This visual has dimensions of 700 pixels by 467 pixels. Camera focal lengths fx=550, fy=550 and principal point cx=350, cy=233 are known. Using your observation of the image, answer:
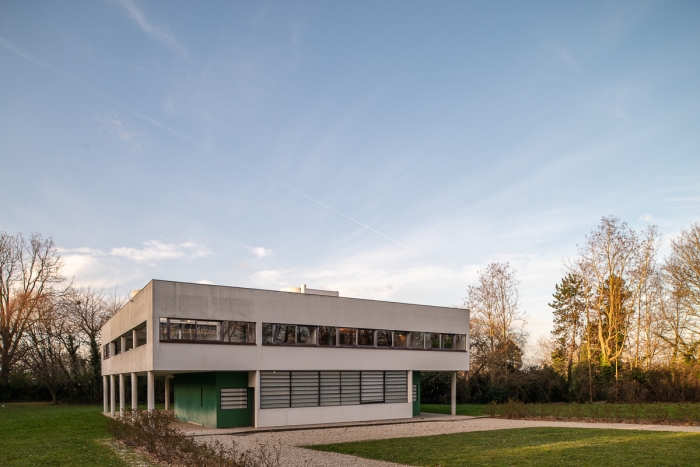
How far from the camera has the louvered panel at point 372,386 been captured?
2475cm

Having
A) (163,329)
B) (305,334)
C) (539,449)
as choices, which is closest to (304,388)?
(305,334)

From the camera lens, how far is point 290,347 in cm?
2239

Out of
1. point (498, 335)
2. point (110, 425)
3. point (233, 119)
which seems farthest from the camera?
point (498, 335)

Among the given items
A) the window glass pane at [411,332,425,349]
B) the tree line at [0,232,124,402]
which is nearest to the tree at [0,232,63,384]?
the tree line at [0,232,124,402]

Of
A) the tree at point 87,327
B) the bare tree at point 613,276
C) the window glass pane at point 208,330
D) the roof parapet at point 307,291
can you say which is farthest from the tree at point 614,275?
the tree at point 87,327

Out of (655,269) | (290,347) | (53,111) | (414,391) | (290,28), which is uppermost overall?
(290,28)

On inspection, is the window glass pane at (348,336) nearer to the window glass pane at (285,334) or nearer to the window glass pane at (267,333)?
the window glass pane at (285,334)

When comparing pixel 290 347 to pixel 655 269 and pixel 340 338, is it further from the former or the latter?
pixel 655 269

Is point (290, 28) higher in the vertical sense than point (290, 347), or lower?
higher

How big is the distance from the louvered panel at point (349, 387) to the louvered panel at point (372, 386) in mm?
344

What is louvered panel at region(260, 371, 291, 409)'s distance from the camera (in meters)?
21.8

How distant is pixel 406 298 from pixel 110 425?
15.5 meters

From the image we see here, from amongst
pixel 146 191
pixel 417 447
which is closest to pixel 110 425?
pixel 146 191

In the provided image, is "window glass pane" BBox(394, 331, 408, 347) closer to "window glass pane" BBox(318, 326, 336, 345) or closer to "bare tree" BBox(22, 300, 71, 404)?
"window glass pane" BBox(318, 326, 336, 345)
